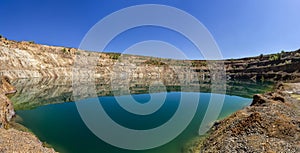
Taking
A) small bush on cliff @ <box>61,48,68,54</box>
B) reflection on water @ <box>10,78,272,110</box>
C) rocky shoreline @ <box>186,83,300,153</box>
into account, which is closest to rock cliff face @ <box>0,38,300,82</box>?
small bush on cliff @ <box>61,48,68,54</box>

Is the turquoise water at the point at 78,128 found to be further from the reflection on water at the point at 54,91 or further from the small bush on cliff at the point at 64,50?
the small bush on cliff at the point at 64,50

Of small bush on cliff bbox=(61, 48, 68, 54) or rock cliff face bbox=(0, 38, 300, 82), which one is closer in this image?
rock cliff face bbox=(0, 38, 300, 82)

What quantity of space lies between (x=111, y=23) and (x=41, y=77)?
88.2 metres

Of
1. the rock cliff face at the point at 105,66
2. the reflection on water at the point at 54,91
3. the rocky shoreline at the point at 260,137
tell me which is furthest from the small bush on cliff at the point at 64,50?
the rocky shoreline at the point at 260,137

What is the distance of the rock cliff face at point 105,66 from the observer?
101 m

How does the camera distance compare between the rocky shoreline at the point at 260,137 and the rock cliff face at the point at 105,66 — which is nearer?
the rocky shoreline at the point at 260,137

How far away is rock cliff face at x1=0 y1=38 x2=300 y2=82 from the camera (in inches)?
3979

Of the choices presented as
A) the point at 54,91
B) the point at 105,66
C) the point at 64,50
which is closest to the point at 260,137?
the point at 54,91

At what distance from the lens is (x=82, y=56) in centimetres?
14662

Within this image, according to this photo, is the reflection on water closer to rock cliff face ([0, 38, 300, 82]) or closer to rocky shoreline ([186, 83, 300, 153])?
rock cliff face ([0, 38, 300, 82])

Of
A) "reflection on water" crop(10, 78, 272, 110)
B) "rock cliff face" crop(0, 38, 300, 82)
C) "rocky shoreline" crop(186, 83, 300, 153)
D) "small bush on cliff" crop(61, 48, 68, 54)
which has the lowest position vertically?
"rocky shoreline" crop(186, 83, 300, 153)

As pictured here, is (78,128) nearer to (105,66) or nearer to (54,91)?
(54,91)

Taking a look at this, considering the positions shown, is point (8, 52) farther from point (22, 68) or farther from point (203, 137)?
point (203, 137)

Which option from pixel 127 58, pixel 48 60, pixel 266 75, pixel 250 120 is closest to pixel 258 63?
pixel 266 75
